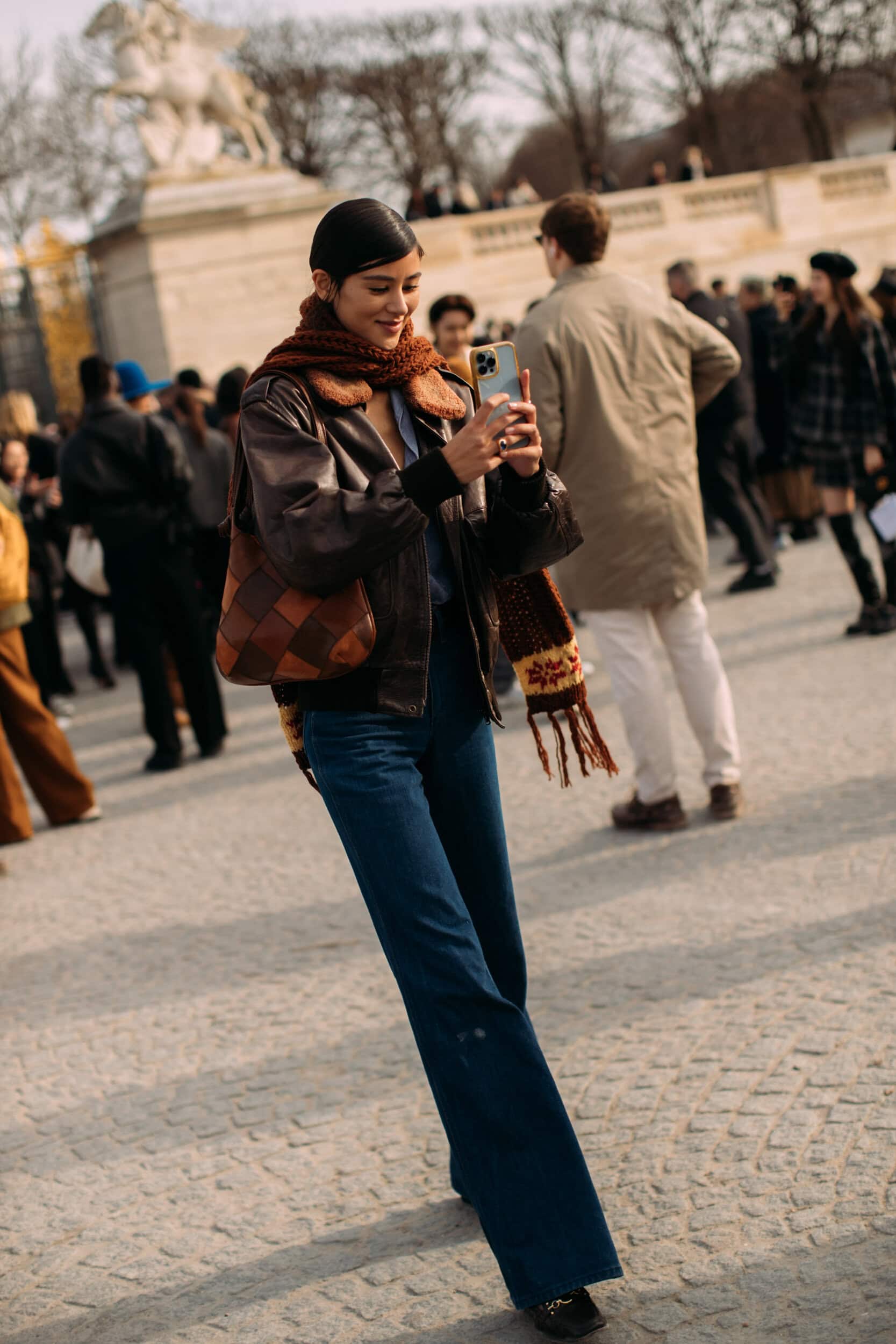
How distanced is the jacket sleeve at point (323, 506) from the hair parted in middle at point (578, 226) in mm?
3196

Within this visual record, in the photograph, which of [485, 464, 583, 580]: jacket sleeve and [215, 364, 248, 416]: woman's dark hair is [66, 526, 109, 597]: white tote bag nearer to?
[215, 364, 248, 416]: woman's dark hair

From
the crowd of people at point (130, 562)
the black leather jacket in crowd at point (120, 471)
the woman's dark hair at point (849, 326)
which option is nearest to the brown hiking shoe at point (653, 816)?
the crowd of people at point (130, 562)

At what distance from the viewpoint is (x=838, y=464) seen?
8.45m

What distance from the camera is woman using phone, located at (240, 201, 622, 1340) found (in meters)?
2.77

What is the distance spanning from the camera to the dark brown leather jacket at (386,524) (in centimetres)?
273

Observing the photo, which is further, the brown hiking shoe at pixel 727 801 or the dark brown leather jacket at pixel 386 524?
the brown hiking shoe at pixel 727 801

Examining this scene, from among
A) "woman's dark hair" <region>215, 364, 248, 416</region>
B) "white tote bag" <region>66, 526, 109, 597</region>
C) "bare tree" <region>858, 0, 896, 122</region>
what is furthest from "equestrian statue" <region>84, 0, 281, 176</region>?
"bare tree" <region>858, 0, 896, 122</region>

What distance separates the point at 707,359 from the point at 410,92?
4970 cm

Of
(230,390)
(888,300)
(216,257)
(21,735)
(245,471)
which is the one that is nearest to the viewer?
(245,471)

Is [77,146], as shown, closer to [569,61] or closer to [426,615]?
[569,61]

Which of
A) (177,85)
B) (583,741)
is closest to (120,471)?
(583,741)

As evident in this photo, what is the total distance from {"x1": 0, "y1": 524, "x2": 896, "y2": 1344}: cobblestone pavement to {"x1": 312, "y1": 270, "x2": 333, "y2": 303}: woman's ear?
74.8 inches

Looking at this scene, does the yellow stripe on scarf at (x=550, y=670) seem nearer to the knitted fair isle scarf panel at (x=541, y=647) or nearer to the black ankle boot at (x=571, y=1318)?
the knitted fair isle scarf panel at (x=541, y=647)

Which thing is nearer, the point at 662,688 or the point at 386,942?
the point at 386,942
